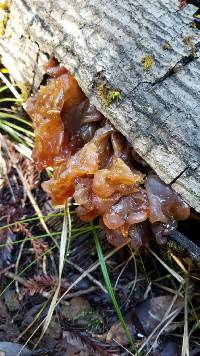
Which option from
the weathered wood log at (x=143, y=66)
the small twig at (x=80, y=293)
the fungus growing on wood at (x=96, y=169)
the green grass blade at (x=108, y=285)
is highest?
the weathered wood log at (x=143, y=66)

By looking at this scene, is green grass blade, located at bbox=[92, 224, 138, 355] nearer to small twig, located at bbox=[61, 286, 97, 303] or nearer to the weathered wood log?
small twig, located at bbox=[61, 286, 97, 303]

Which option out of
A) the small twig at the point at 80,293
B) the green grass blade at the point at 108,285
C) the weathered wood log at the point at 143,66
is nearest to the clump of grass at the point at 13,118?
the weathered wood log at the point at 143,66

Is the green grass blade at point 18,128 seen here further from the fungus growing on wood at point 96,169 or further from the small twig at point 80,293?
the small twig at point 80,293

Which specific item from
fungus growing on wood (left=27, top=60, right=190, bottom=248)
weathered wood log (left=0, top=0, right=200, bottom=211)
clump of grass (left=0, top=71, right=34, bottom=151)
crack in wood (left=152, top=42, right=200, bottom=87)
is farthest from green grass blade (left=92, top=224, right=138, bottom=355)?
crack in wood (left=152, top=42, right=200, bottom=87)

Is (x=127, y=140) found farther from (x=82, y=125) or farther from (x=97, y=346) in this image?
(x=97, y=346)

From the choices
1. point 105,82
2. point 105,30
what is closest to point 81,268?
point 105,82

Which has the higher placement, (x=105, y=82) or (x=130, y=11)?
(x=130, y=11)
